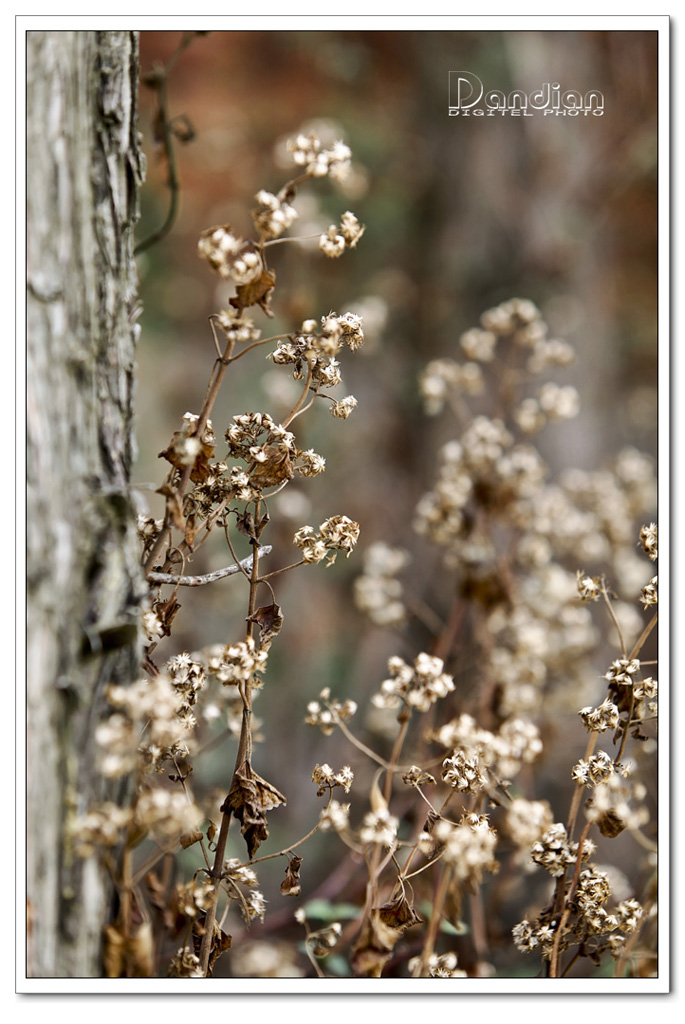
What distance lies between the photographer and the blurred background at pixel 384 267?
1574 millimetres

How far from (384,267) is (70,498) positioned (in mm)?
1696

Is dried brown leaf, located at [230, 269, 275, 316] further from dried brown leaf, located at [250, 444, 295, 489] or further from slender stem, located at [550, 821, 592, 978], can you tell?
slender stem, located at [550, 821, 592, 978]

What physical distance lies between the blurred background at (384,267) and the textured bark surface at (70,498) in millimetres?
785

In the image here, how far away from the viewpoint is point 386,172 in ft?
6.57

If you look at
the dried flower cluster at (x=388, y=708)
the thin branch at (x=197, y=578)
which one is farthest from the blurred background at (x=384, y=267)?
the thin branch at (x=197, y=578)

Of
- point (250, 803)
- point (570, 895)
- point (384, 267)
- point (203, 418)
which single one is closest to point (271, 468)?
point (203, 418)

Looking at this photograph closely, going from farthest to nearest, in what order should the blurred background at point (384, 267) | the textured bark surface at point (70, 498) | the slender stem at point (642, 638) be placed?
the blurred background at point (384, 267) → the slender stem at point (642, 638) → the textured bark surface at point (70, 498)

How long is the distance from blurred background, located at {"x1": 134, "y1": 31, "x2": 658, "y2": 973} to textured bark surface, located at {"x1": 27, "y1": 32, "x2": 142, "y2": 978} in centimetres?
79

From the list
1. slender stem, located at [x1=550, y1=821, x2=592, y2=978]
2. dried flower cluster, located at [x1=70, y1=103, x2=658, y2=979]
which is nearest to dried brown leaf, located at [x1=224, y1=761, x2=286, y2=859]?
dried flower cluster, located at [x1=70, y1=103, x2=658, y2=979]

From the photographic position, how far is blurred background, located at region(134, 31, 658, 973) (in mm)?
1574

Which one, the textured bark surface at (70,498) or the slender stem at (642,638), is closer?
the textured bark surface at (70,498)

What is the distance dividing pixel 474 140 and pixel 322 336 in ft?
4.90

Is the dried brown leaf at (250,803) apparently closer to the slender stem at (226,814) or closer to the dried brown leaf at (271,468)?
the slender stem at (226,814)
